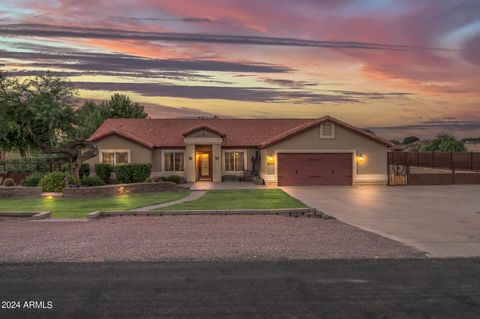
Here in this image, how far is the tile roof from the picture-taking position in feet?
112

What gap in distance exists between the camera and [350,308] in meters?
6.03

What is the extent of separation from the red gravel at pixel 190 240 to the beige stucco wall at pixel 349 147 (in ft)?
53.2

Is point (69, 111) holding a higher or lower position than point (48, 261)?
higher

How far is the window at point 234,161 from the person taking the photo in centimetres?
3484

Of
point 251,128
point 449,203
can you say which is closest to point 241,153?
point 251,128

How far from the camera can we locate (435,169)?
4397 centimetres

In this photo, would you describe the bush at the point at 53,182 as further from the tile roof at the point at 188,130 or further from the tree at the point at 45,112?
the tile roof at the point at 188,130

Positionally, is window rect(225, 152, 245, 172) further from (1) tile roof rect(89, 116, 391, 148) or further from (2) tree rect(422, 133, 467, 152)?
(2) tree rect(422, 133, 467, 152)

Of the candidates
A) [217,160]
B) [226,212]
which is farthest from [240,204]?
[217,160]

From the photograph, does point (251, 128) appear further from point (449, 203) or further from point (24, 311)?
point (24, 311)

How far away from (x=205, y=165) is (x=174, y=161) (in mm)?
2553

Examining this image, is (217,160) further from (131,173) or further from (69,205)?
(69,205)

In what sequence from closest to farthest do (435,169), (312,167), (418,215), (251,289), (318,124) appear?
(251,289) → (418,215) → (318,124) → (312,167) → (435,169)

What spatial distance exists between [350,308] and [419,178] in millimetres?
27221
